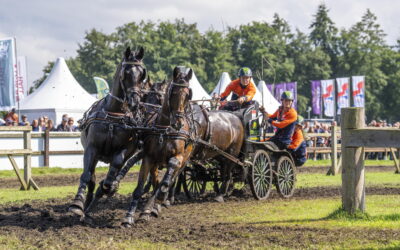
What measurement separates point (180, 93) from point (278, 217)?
8.11 ft

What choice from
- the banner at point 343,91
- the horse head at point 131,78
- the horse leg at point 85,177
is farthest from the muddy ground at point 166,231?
the banner at point 343,91

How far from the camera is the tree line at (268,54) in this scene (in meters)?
73.6

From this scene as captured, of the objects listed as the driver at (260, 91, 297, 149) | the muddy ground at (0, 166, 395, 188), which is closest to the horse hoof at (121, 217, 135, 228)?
the driver at (260, 91, 297, 149)

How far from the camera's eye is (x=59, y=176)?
63.2ft

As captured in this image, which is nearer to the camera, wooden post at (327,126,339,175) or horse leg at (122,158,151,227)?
horse leg at (122,158,151,227)

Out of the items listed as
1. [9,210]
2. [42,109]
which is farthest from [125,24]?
[9,210]

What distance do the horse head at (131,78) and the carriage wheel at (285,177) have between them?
207 inches

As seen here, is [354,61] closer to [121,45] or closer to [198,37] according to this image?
[198,37]

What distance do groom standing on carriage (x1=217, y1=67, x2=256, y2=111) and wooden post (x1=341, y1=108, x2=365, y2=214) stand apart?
458 centimetres

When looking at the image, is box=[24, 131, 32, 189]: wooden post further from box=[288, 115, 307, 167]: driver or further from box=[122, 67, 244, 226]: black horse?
box=[288, 115, 307, 167]: driver

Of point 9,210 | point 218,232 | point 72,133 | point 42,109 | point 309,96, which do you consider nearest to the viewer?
point 218,232

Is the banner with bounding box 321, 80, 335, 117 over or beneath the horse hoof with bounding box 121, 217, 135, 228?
over

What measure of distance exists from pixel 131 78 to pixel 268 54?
70709 mm

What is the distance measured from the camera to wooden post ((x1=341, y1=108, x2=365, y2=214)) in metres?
8.96
